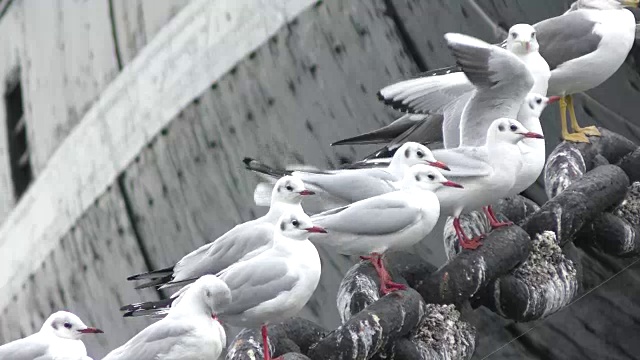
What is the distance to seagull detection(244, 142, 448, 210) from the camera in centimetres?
810

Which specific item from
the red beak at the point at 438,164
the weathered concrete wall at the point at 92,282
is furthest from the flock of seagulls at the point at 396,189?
the weathered concrete wall at the point at 92,282

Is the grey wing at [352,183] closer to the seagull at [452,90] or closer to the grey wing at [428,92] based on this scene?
the seagull at [452,90]

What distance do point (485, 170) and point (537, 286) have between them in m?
0.65

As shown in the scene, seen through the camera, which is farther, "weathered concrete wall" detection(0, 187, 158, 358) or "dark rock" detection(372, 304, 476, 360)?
"weathered concrete wall" detection(0, 187, 158, 358)

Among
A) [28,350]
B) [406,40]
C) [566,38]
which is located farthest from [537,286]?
[406,40]

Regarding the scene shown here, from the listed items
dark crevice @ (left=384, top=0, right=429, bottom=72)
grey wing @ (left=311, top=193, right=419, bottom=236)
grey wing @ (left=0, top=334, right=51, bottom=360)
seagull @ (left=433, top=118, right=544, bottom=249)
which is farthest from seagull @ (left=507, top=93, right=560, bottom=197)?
grey wing @ (left=0, top=334, right=51, bottom=360)

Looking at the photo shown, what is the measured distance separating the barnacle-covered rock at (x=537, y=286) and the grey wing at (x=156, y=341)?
4.71 feet

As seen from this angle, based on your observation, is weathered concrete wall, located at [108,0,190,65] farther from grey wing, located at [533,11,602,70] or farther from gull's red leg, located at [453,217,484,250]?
gull's red leg, located at [453,217,484,250]

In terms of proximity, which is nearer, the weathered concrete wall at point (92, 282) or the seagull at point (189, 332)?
the seagull at point (189, 332)

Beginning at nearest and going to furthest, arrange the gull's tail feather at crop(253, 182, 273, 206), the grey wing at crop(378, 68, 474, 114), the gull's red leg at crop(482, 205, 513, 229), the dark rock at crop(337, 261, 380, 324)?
the dark rock at crop(337, 261, 380, 324), the gull's red leg at crop(482, 205, 513, 229), the gull's tail feather at crop(253, 182, 273, 206), the grey wing at crop(378, 68, 474, 114)

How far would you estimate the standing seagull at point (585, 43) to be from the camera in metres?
9.52

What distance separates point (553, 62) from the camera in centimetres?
952

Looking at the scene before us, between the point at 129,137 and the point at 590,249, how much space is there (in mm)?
3085

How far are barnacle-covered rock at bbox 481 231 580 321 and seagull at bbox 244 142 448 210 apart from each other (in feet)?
1.96
